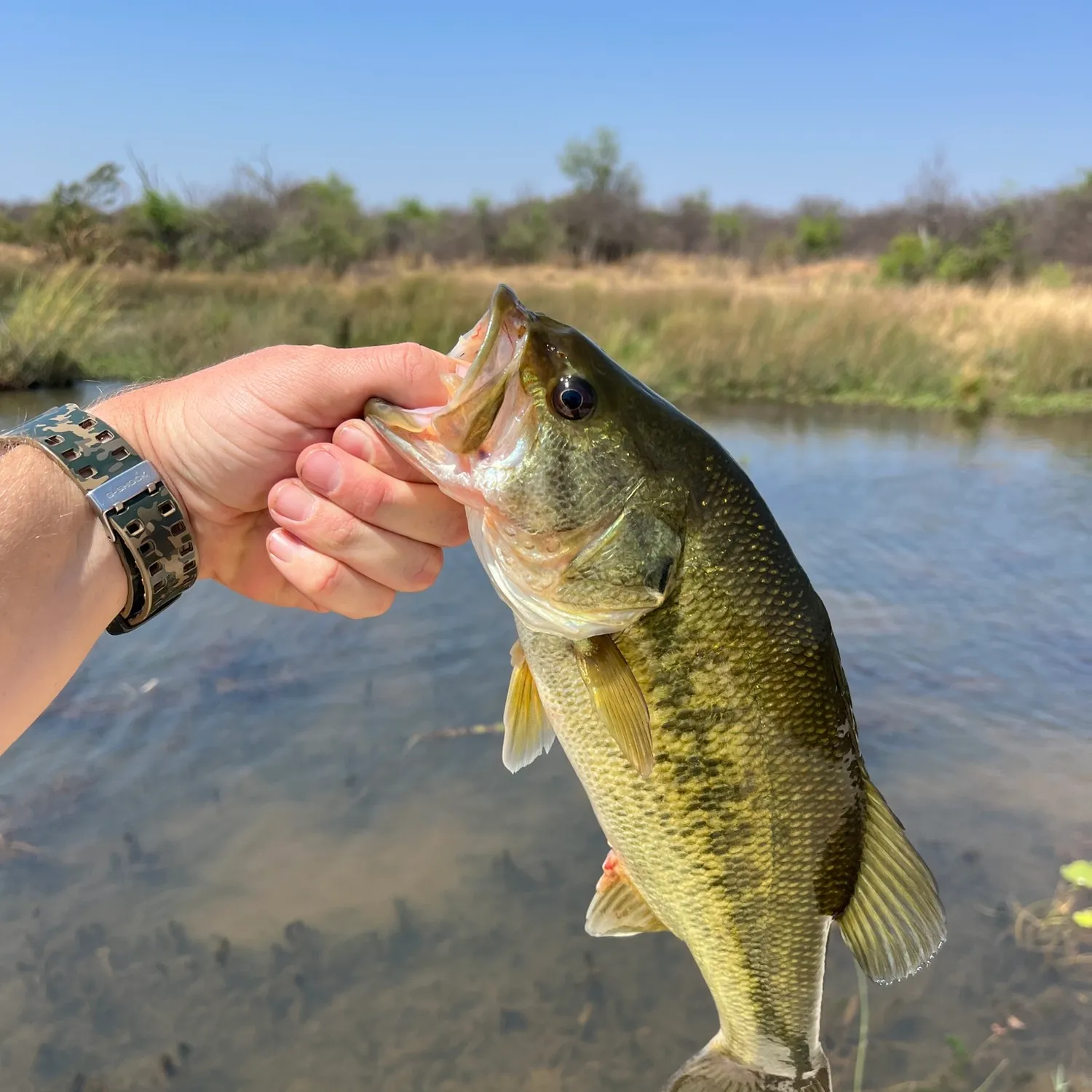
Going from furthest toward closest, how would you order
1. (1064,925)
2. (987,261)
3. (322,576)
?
(987,261) < (1064,925) < (322,576)

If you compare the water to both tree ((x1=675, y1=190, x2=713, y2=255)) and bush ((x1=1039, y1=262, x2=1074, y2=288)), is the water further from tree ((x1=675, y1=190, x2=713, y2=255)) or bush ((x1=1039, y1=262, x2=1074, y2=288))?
tree ((x1=675, y1=190, x2=713, y2=255))

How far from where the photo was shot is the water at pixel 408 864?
3090 mm

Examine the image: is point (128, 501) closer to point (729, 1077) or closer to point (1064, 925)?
point (729, 1077)

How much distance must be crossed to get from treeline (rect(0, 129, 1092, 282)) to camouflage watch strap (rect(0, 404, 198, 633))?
18306mm

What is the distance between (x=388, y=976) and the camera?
340 cm

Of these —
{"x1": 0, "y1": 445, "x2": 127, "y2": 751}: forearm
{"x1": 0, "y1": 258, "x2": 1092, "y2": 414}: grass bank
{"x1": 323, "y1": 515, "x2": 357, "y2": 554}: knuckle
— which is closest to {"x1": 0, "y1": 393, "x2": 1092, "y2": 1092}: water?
{"x1": 0, "y1": 445, "x2": 127, "y2": 751}: forearm

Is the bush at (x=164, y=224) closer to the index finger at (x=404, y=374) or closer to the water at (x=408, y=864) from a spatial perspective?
the water at (x=408, y=864)

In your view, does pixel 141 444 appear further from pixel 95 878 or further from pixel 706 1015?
pixel 706 1015

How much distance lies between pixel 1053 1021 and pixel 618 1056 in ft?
5.75

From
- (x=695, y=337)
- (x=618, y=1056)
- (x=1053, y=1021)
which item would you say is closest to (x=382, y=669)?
(x=618, y=1056)

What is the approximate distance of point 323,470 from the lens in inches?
76.7

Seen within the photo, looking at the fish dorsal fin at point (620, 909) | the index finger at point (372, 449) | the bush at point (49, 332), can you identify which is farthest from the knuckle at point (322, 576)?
the bush at point (49, 332)

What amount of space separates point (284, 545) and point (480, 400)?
79 cm

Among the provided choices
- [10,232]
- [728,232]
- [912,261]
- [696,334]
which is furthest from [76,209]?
[728,232]
